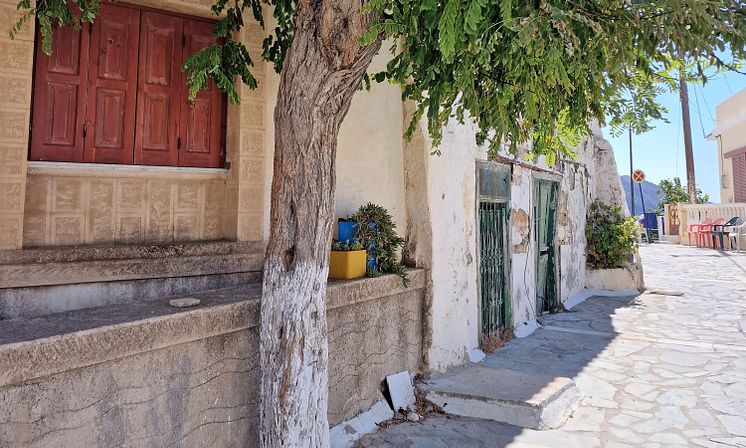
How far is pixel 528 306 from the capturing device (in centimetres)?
716

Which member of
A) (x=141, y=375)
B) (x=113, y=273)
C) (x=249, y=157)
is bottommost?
(x=141, y=375)

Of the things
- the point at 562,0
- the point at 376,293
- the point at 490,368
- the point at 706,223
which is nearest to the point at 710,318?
the point at 490,368

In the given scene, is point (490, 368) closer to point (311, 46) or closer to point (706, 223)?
point (311, 46)

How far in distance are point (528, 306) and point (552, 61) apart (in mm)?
5579

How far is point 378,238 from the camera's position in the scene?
428 cm

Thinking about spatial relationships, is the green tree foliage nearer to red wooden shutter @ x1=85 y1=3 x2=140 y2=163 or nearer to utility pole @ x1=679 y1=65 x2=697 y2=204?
utility pole @ x1=679 y1=65 x2=697 y2=204

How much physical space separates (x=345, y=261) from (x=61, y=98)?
7.53 feet

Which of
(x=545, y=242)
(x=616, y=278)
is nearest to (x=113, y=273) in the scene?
(x=545, y=242)

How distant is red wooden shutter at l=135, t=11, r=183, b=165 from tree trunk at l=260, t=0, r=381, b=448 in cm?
143

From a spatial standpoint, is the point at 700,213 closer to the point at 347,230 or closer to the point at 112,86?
the point at 347,230

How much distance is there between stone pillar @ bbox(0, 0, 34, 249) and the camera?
9.89ft

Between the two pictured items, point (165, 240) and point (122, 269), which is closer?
point (122, 269)

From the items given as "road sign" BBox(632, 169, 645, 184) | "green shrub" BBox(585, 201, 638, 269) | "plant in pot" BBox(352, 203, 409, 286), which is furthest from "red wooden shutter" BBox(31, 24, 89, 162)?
"road sign" BBox(632, 169, 645, 184)

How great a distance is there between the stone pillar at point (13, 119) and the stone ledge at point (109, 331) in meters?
0.88
